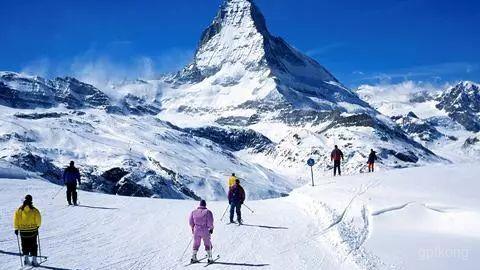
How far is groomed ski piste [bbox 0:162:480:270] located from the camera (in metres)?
20.5

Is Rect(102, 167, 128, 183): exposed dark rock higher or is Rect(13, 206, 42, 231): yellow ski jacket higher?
Rect(102, 167, 128, 183): exposed dark rock

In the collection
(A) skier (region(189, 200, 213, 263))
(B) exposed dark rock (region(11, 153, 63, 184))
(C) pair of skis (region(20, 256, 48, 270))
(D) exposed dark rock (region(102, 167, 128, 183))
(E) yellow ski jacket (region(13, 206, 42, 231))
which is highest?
(B) exposed dark rock (region(11, 153, 63, 184))

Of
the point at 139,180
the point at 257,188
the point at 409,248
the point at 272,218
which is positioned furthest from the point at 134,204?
the point at 257,188

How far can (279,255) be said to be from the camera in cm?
2127

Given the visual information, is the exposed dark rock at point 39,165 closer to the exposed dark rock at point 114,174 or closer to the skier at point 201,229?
the exposed dark rock at point 114,174

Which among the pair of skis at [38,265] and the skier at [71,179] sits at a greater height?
the skier at [71,179]

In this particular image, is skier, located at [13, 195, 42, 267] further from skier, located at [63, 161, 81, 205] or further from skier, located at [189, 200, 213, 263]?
skier, located at [63, 161, 81, 205]

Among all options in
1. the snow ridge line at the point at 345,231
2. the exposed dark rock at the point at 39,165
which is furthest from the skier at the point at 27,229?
the exposed dark rock at the point at 39,165

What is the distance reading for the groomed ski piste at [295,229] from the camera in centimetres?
2047

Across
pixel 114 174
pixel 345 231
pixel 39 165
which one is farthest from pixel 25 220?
pixel 39 165

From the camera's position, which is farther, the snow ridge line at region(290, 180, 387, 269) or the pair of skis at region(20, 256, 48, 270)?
the snow ridge line at region(290, 180, 387, 269)

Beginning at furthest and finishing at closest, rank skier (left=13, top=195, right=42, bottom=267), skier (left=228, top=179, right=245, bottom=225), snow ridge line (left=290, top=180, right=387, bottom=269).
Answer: skier (left=228, top=179, right=245, bottom=225) < snow ridge line (left=290, top=180, right=387, bottom=269) < skier (left=13, top=195, right=42, bottom=267)

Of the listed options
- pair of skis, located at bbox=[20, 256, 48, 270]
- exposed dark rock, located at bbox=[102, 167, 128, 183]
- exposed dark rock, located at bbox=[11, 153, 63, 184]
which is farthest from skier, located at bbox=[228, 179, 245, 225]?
exposed dark rock, located at bbox=[11, 153, 63, 184]

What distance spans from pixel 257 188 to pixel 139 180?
56.8m
